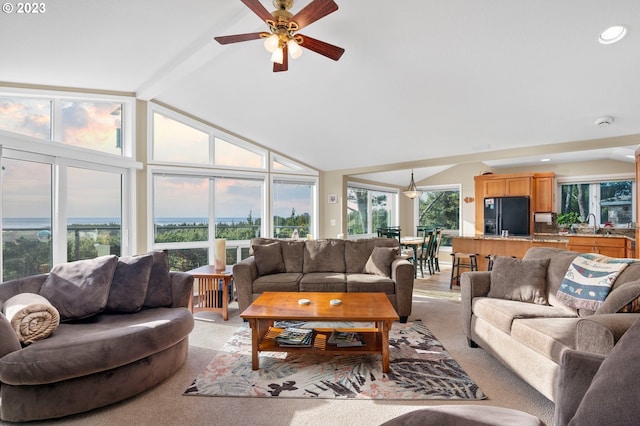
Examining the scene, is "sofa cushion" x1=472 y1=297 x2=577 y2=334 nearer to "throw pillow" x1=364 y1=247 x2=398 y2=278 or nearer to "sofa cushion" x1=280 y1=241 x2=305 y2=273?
"throw pillow" x1=364 y1=247 x2=398 y2=278

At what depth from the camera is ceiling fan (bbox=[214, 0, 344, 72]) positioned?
7.12ft

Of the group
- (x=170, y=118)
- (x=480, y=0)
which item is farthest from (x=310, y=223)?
(x=480, y=0)

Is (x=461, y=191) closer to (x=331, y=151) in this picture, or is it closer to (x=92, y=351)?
(x=331, y=151)

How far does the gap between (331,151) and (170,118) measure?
272 centimetres

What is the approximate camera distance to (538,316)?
237cm

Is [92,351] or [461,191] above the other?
[461,191]

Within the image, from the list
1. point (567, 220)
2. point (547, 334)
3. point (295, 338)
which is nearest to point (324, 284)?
point (295, 338)

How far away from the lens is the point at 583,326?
173 centimetres

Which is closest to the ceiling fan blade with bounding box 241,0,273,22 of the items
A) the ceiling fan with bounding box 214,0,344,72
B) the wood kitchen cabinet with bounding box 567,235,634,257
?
the ceiling fan with bounding box 214,0,344,72

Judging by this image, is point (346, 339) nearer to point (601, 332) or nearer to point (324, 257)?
point (601, 332)

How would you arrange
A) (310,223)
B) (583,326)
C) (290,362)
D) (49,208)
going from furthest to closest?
(310,223)
(49,208)
(290,362)
(583,326)

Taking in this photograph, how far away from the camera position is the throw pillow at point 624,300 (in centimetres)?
192

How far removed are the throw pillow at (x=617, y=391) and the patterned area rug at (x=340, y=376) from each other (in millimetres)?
1192

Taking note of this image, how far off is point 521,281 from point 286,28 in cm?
289
